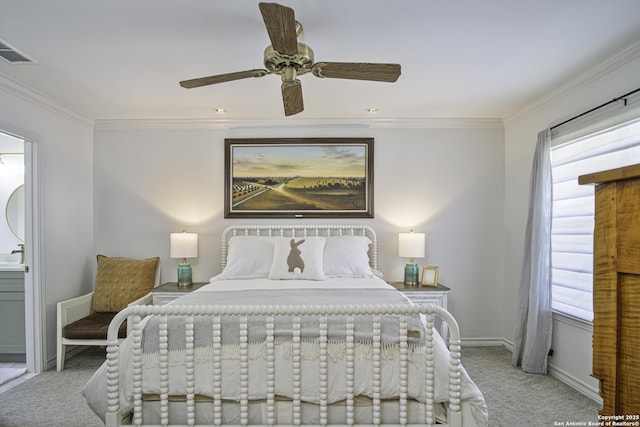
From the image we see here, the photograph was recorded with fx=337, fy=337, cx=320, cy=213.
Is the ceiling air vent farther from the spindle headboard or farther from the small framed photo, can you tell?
the small framed photo

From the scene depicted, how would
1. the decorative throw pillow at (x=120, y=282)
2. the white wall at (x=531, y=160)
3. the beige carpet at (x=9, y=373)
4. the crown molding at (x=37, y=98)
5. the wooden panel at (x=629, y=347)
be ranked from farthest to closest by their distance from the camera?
the decorative throw pillow at (x=120, y=282) < the beige carpet at (x=9, y=373) < the crown molding at (x=37, y=98) < the white wall at (x=531, y=160) < the wooden panel at (x=629, y=347)

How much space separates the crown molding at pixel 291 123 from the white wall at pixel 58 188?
1.60 ft

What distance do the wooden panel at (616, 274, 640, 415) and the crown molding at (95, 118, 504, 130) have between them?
11.4 ft

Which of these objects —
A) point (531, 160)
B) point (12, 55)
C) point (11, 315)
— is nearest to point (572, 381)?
point (531, 160)

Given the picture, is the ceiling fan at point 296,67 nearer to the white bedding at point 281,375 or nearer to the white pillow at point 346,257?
the white bedding at point 281,375

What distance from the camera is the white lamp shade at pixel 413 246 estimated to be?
3.62 m

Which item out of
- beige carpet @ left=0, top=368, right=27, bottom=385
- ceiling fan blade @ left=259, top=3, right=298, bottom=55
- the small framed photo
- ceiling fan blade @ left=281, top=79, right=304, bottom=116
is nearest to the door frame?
beige carpet @ left=0, top=368, right=27, bottom=385

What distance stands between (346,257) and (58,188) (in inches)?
119

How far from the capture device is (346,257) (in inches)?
133

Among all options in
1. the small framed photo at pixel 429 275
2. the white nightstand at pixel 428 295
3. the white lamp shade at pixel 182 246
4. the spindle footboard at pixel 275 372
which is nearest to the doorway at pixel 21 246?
the white lamp shade at pixel 182 246

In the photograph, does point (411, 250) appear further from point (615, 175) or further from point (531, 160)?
point (615, 175)

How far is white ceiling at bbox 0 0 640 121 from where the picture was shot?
190 cm

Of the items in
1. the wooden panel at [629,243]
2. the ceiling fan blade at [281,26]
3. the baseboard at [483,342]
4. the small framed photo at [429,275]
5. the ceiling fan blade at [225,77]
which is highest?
the ceiling fan blade at [281,26]

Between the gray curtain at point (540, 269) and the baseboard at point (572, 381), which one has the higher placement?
the gray curtain at point (540, 269)
